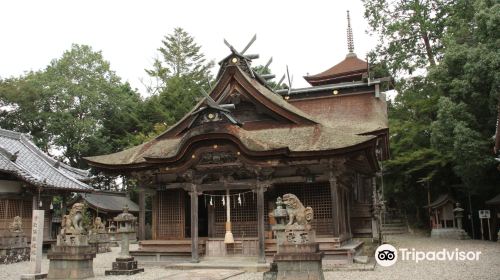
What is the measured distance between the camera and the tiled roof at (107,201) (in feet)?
116

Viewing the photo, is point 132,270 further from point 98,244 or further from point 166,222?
point 98,244

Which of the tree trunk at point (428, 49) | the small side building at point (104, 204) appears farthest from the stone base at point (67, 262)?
the tree trunk at point (428, 49)

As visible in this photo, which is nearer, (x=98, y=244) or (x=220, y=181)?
(x=220, y=181)

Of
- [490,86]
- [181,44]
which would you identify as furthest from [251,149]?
[181,44]

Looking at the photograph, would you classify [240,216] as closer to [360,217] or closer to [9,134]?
[360,217]

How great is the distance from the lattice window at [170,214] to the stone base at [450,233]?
58.6 feet

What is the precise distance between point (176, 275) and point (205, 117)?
5412 millimetres

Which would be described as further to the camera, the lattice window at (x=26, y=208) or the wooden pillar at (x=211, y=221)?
the lattice window at (x=26, y=208)

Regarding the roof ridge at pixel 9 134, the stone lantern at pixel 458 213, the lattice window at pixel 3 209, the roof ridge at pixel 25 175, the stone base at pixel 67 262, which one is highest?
the roof ridge at pixel 9 134

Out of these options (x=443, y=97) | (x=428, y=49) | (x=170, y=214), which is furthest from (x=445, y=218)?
(x=170, y=214)

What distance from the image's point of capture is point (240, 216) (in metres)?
16.9

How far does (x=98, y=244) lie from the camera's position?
930 inches

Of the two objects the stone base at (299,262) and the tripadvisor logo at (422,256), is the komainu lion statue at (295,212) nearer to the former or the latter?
the stone base at (299,262)

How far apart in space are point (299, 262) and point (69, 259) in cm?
670
